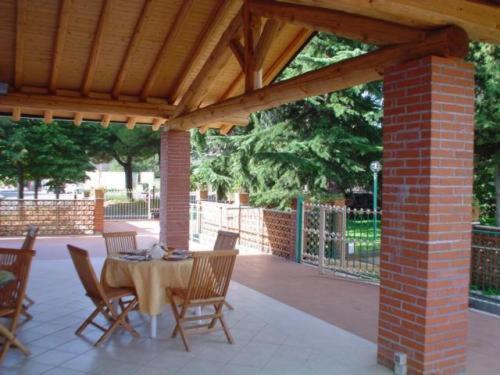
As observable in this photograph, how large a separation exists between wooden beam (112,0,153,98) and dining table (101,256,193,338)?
11.8 feet

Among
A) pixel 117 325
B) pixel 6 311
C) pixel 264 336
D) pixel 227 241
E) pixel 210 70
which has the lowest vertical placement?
pixel 264 336

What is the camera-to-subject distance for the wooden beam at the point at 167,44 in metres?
7.09

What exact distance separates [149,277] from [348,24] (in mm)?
3312

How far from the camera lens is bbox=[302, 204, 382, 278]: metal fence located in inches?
355

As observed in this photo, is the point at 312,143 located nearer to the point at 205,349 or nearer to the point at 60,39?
the point at 60,39

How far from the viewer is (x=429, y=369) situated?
161 inches

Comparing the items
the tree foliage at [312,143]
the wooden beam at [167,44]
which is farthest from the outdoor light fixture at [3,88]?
the tree foliage at [312,143]

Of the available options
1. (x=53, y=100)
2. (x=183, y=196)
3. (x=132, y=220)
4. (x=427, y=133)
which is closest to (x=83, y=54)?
(x=53, y=100)

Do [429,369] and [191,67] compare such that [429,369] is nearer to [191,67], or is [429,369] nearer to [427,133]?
[427,133]

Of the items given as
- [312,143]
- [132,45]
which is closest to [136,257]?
[132,45]

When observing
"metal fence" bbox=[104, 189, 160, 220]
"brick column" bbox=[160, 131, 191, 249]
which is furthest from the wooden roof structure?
"metal fence" bbox=[104, 189, 160, 220]

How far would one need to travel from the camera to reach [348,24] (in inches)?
175

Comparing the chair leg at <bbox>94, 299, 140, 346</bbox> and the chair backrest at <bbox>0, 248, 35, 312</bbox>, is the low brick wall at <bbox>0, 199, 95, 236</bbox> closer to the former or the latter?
the chair backrest at <bbox>0, 248, 35, 312</bbox>

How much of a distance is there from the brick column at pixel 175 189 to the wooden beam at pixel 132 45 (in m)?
1.49
